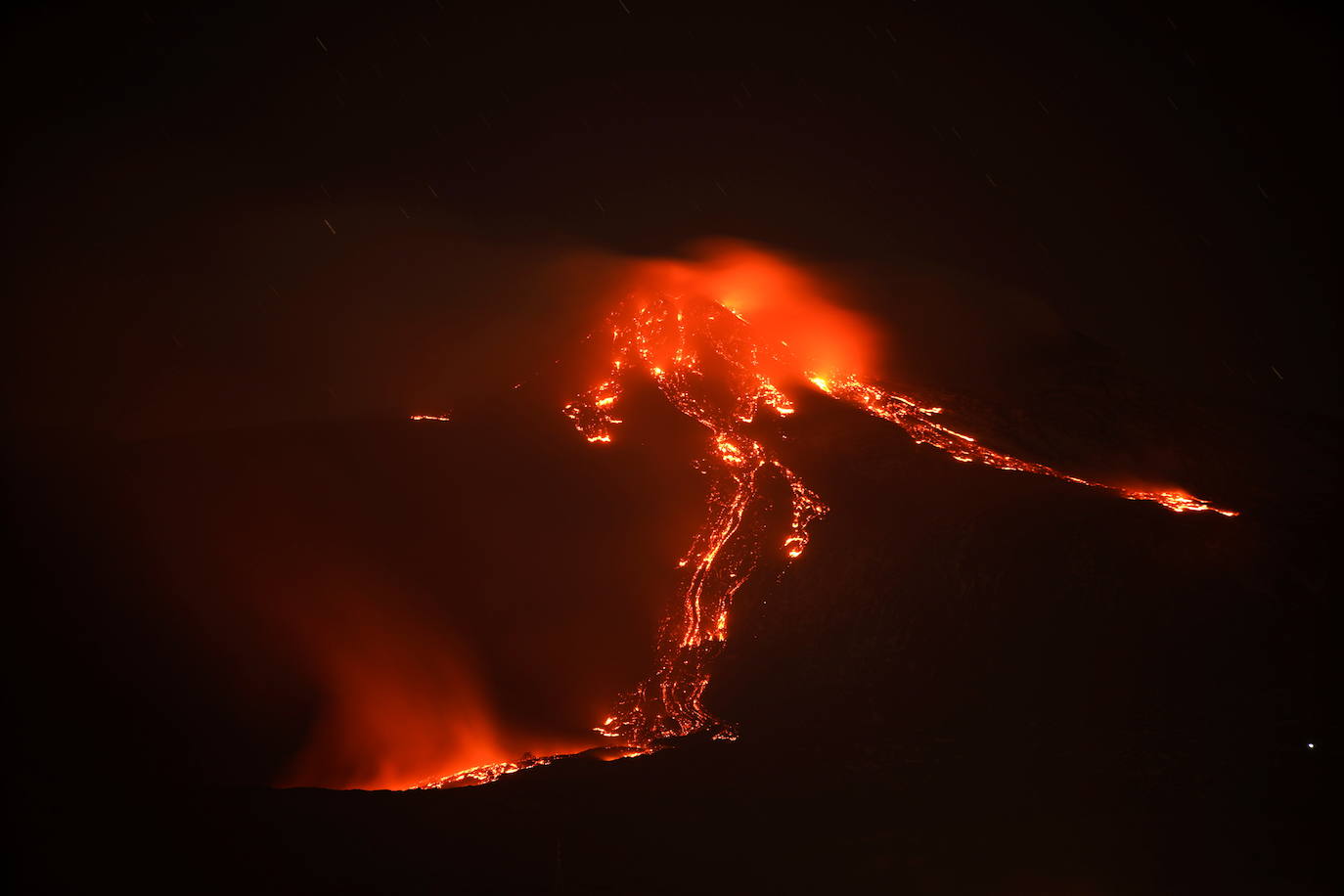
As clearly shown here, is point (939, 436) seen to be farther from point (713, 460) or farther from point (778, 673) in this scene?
point (778, 673)

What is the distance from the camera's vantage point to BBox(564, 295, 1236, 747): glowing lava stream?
915 inches

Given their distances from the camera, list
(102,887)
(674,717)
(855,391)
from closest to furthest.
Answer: (102,887) < (674,717) < (855,391)

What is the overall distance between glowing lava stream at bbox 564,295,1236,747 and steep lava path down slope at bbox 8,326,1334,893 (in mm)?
777

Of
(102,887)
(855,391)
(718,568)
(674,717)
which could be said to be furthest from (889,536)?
(102,887)

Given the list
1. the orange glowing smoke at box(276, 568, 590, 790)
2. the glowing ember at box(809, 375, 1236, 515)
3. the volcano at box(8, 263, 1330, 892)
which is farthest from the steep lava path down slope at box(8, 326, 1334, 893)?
the glowing ember at box(809, 375, 1236, 515)

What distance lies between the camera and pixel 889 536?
26.1m

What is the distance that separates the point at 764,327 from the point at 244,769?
25824 millimetres

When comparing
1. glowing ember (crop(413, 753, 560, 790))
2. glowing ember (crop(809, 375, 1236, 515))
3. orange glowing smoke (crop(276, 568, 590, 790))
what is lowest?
glowing ember (crop(413, 753, 560, 790))

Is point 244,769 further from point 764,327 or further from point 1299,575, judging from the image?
point 764,327

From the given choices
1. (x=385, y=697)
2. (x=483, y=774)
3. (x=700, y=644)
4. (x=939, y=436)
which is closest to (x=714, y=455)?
(x=939, y=436)

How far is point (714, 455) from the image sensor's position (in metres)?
31.4

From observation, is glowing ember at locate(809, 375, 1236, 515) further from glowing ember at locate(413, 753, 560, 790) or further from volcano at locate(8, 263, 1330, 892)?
glowing ember at locate(413, 753, 560, 790)

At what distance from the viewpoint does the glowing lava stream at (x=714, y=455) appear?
915 inches

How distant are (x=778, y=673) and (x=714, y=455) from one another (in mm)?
9580
